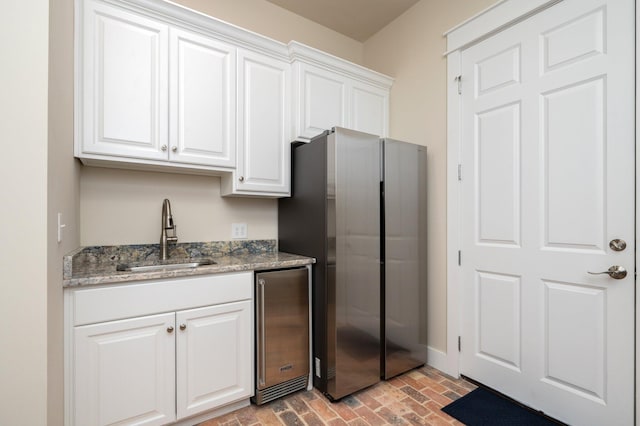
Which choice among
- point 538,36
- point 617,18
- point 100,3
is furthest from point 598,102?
point 100,3

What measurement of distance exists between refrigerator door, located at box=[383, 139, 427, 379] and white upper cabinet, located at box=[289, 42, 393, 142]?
56 centimetres

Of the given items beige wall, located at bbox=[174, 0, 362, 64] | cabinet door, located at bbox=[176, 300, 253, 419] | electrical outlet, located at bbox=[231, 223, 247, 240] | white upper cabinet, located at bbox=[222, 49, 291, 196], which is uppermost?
beige wall, located at bbox=[174, 0, 362, 64]

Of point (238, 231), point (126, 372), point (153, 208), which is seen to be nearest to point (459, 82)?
point (238, 231)

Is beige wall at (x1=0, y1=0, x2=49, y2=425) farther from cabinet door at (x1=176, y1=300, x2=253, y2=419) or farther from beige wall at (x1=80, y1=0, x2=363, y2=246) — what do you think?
beige wall at (x1=80, y1=0, x2=363, y2=246)

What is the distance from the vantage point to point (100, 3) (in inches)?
65.1

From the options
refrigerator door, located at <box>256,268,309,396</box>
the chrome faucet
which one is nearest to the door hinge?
refrigerator door, located at <box>256,268,309,396</box>

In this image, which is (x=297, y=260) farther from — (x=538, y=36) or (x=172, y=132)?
(x=538, y=36)

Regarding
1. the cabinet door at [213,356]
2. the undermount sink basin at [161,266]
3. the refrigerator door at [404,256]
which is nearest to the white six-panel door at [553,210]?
the refrigerator door at [404,256]

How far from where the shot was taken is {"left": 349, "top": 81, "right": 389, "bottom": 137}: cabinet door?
259 cm

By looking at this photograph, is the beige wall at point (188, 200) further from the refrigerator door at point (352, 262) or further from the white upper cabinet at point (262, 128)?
the refrigerator door at point (352, 262)

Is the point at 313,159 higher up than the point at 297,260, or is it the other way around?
the point at 313,159

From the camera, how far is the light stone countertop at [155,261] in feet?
4.68

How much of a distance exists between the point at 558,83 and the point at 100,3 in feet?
8.51

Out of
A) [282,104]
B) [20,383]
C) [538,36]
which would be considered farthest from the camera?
[282,104]
